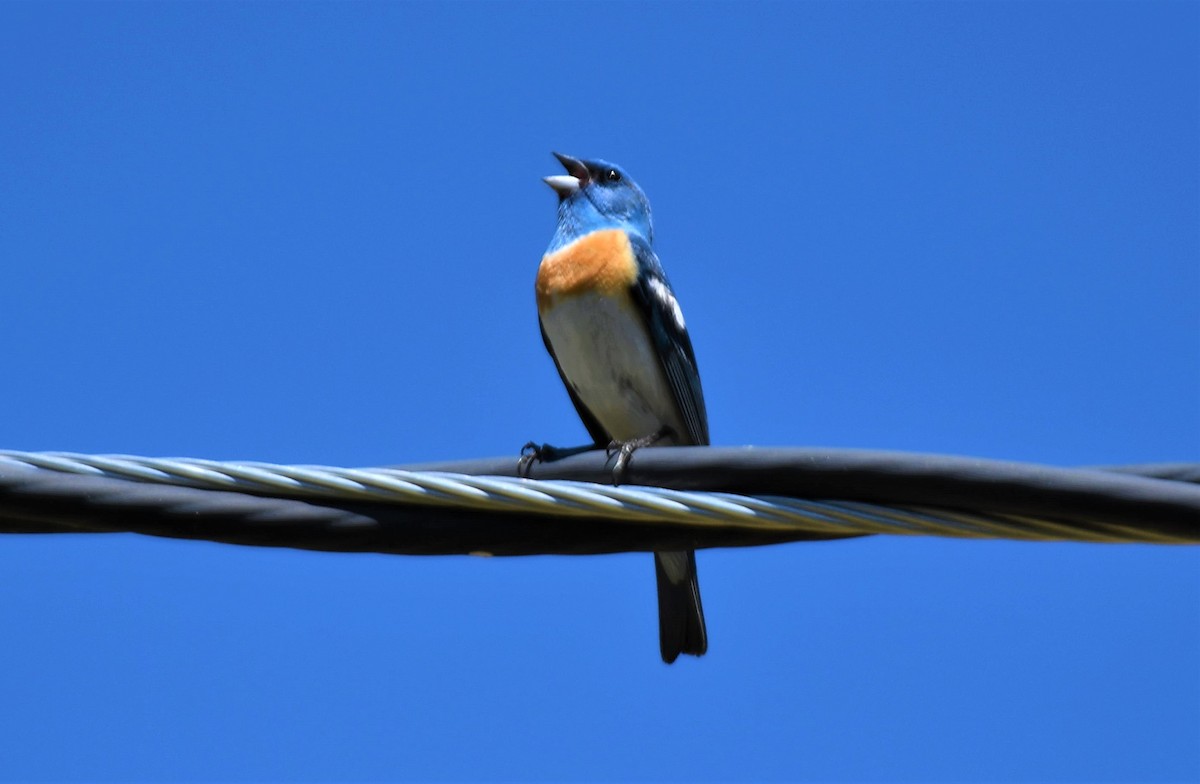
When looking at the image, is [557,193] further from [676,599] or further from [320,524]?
[320,524]

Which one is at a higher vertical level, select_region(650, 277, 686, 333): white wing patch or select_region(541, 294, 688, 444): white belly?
select_region(650, 277, 686, 333): white wing patch

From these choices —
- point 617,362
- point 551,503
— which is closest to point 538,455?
point 551,503

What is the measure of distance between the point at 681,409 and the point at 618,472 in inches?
88.1

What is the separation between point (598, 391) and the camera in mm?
5258

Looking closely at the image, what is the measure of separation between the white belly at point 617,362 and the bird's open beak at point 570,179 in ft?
3.44

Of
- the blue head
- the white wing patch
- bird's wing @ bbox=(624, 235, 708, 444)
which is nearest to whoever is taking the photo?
bird's wing @ bbox=(624, 235, 708, 444)

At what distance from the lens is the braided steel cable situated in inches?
98.3

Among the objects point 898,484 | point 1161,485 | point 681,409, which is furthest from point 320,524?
point 681,409

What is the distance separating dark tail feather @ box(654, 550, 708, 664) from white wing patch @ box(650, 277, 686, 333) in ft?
3.44

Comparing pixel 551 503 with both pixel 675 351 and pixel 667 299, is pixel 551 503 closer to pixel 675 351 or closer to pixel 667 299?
pixel 675 351

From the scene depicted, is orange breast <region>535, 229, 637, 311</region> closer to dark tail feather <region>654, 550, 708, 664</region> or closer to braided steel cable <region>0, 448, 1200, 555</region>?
dark tail feather <region>654, 550, 708, 664</region>

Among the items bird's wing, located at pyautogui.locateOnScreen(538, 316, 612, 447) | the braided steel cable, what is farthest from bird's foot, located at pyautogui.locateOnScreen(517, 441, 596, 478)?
bird's wing, located at pyautogui.locateOnScreen(538, 316, 612, 447)

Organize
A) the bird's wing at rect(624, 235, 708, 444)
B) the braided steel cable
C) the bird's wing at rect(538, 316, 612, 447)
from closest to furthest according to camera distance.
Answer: the braided steel cable < the bird's wing at rect(624, 235, 708, 444) < the bird's wing at rect(538, 316, 612, 447)

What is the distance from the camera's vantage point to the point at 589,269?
17.3 ft
